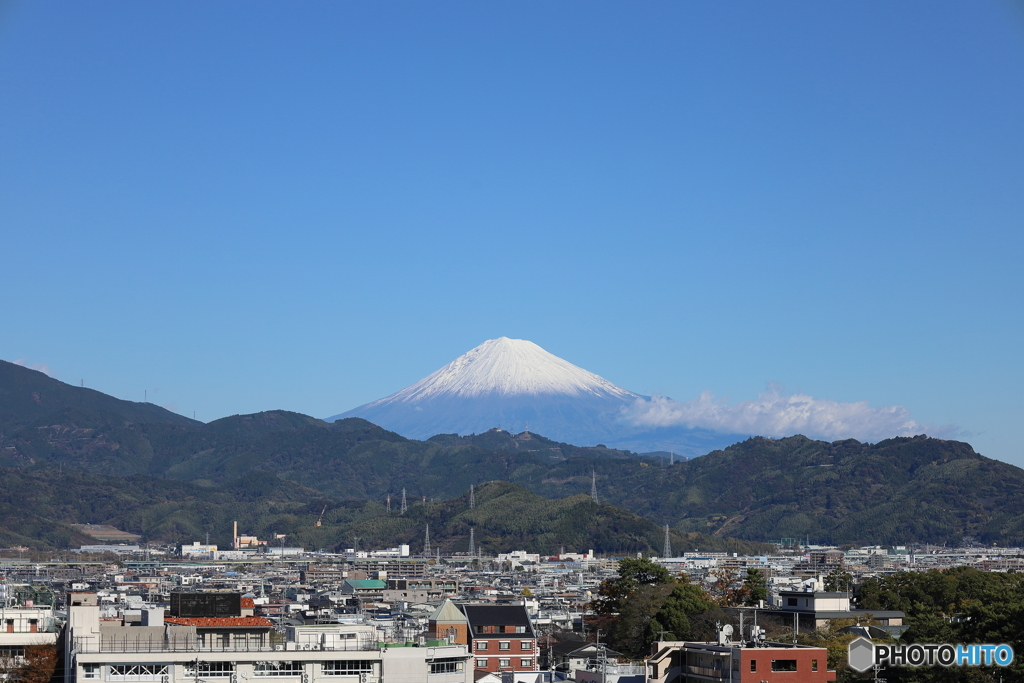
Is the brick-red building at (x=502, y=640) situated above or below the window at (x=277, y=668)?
below

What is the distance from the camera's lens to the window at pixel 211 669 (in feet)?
118

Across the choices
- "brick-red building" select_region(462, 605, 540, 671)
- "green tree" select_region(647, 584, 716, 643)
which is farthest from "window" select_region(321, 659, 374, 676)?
"green tree" select_region(647, 584, 716, 643)

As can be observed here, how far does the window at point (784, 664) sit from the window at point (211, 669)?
15.0 m

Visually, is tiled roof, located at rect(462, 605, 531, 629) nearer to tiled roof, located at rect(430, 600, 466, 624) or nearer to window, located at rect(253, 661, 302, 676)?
tiled roof, located at rect(430, 600, 466, 624)

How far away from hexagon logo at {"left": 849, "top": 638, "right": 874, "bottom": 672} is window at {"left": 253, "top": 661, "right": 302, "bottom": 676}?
13758mm

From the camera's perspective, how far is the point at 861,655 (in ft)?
129

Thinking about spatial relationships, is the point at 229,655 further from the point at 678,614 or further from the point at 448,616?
the point at 678,614

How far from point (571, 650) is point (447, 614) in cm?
783

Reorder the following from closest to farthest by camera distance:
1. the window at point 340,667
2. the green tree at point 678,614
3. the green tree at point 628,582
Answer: the window at point 340,667 < the green tree at point 678,614 < the green tree at point 628,582

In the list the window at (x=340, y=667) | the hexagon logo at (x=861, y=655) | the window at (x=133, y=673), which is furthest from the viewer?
the window at (x=340, y=667)

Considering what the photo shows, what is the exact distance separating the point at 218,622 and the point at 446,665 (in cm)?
672

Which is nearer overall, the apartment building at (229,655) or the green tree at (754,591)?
the apartment building at (229,655)

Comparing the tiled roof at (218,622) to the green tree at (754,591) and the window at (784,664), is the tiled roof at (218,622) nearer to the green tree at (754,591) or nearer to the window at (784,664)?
the window at (784,664)

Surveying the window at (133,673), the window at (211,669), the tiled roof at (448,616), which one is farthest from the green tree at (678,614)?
the window at (133,673)
